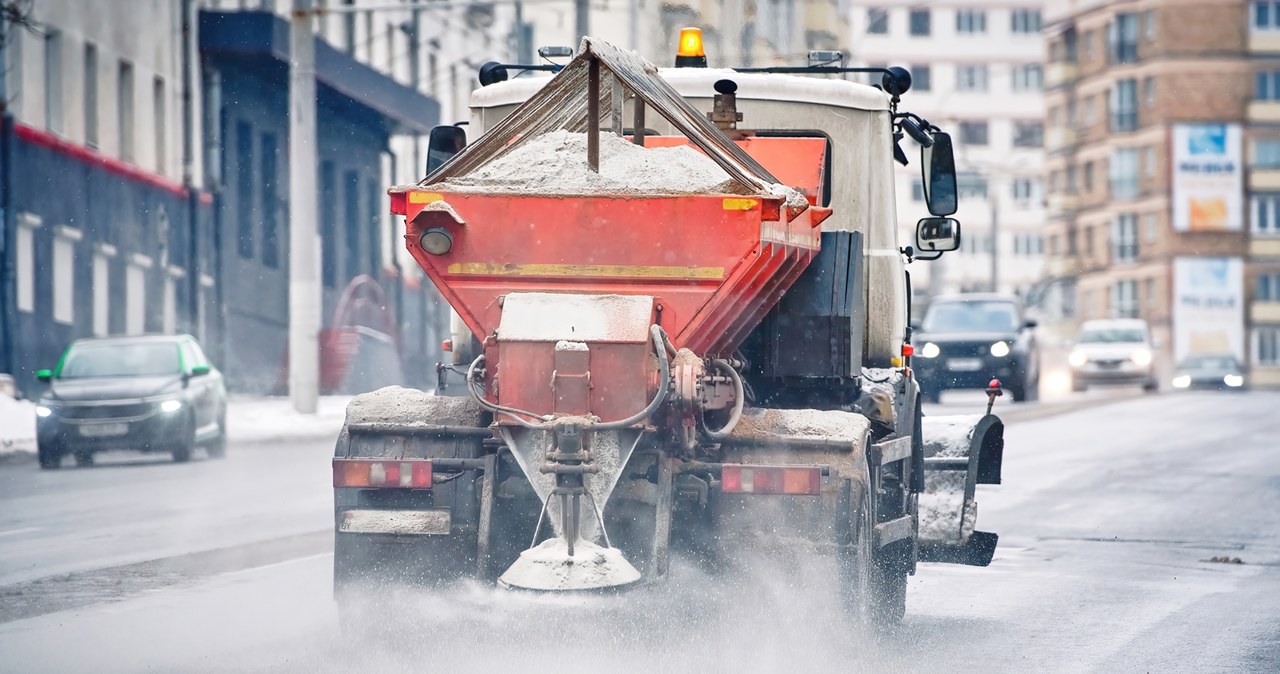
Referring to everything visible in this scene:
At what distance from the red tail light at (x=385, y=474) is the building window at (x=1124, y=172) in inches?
3758

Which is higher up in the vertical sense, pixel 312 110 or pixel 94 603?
pixel 312 110

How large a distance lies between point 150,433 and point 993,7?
10682 cm

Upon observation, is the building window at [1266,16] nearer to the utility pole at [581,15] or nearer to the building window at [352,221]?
the building window at [352,221]

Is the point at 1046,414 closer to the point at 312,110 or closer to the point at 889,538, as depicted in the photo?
the point at 312,110

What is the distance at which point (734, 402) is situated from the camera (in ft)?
29.7

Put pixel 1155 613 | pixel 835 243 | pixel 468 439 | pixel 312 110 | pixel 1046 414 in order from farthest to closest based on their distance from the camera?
1. pixel 1046 414
2. pixel 312 110
3. pixel 1155 613
4. pixel 835 243
5. pixel 468 439

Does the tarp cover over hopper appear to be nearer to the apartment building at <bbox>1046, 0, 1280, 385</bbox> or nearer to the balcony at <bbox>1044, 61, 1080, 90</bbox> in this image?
the apartment building at <bbox>1046, 0, 1280, 385</bbox>

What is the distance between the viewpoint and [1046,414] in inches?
1400

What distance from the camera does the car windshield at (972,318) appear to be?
1515 inches

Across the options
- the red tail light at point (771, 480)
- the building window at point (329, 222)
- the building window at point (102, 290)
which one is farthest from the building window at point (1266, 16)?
the red tail light at point (771, 480)

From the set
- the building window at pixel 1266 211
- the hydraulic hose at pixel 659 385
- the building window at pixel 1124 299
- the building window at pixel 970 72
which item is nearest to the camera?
the hydraulic hose at pixel 659 385

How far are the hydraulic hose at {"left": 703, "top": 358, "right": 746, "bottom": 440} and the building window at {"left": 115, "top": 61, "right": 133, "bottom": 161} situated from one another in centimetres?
3171

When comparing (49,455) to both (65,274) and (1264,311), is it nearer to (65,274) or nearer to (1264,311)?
(65,274)

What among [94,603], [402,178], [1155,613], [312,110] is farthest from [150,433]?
[402,178]
